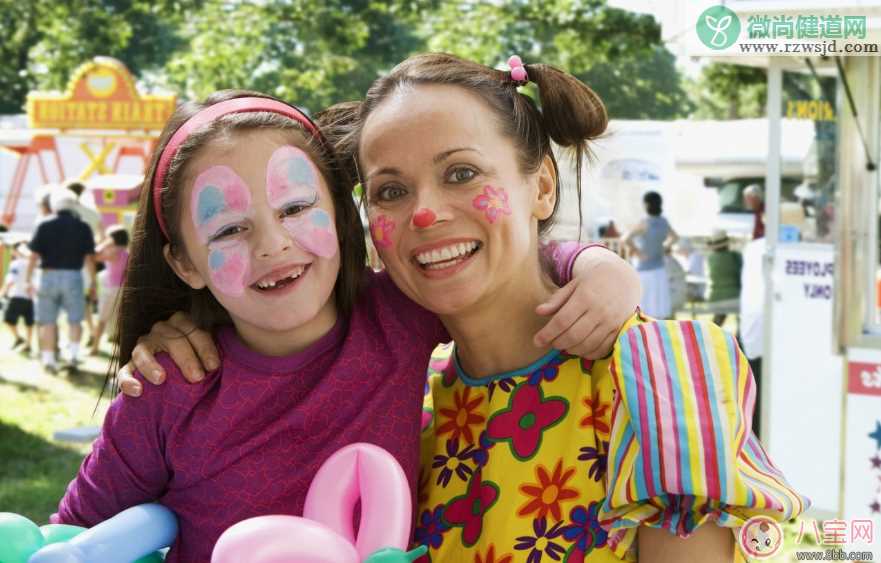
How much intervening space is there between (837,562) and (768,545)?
325cm

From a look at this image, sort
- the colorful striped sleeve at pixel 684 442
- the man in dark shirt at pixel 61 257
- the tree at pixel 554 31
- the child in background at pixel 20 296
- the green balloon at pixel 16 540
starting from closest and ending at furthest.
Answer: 1. the colorful striped sleeve at pixel 684 442
2. the green balloon at pixel 16 540
3. the man in dark shirt at pixel 61 257
4. the tree at pixel 554 31
5. the child in background at pixel 20 296

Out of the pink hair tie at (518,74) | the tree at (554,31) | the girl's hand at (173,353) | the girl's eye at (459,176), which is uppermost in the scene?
the tree at (554,31)

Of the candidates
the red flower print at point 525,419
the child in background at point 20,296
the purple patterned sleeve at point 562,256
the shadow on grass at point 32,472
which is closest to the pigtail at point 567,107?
the purple patterned sleeve at point 562,256

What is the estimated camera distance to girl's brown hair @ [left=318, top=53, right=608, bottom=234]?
1.72m

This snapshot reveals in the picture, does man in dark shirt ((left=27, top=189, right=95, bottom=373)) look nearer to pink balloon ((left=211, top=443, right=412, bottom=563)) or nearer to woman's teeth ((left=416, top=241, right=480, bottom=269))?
woman's teeth ((left=416, top=241, right=480, bottom=269))

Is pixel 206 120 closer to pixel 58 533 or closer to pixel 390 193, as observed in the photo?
pixel 390 193

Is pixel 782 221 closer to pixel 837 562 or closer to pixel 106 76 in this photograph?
pixel 837 562

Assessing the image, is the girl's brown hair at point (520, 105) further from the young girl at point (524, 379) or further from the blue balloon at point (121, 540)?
the blue balloon at point (121, 540)

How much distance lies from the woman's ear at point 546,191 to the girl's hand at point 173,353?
65cm

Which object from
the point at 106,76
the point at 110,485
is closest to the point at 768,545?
the point at 110,485

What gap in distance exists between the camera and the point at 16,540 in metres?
1.44

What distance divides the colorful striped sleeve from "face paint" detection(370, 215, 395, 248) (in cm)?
46

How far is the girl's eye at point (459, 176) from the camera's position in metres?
1.64

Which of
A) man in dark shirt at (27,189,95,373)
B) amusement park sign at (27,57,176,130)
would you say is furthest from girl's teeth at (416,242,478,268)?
amusement park sign at (27,57,176,130)
